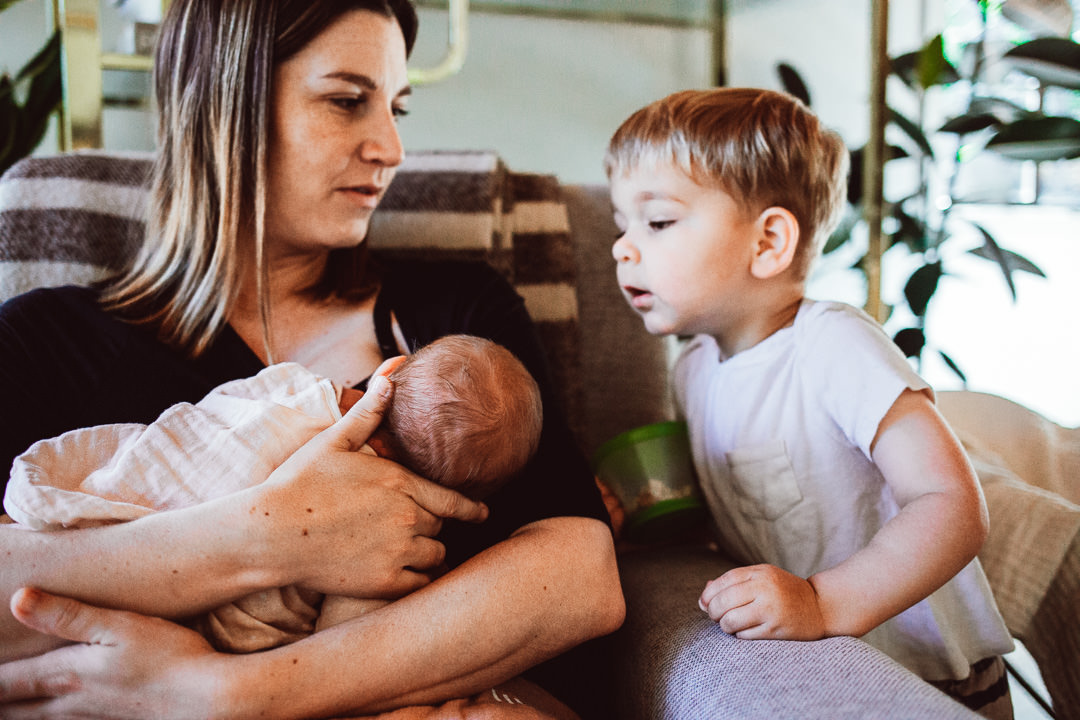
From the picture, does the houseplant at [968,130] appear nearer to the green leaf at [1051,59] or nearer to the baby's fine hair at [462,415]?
the green leaf at [1051,59]

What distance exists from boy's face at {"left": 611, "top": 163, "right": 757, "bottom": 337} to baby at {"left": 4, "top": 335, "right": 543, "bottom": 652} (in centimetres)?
33

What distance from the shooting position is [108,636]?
0.74 meters

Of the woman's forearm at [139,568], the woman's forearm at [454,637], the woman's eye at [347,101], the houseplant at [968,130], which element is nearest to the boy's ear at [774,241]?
the woman's forearm at [454,637]

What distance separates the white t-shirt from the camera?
40.9 inches

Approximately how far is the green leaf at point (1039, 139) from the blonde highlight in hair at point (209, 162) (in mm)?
1717

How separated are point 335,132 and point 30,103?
1053mm

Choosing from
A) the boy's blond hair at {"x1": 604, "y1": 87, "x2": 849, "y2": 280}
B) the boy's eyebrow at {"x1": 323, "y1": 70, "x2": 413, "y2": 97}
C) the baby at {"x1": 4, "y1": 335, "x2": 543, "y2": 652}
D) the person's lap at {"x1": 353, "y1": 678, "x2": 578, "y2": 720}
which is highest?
the boy's eyebrow at {"x1": 323, "y1": 70, "x2": 413, "y2": 97}

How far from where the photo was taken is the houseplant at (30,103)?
1.65 m

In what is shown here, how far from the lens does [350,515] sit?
0.81 metres

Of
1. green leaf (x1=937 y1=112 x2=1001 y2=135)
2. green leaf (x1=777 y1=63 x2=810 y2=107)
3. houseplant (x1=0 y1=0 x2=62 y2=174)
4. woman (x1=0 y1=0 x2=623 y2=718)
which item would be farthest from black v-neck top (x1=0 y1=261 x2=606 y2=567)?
green leaf (x1=777 y1=63 x2=810 y2=107)

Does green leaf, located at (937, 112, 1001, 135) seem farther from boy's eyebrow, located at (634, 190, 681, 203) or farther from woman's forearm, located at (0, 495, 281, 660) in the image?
woman's forearm, located at (0, 495, 281, 660)

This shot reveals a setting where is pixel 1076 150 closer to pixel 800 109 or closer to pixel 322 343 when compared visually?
pixel 800 109

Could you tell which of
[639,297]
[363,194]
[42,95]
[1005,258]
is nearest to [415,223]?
[363,194]

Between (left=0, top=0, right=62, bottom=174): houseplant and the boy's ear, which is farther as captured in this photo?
(left=0, top=0, right=62, bottom=174): houseplant
